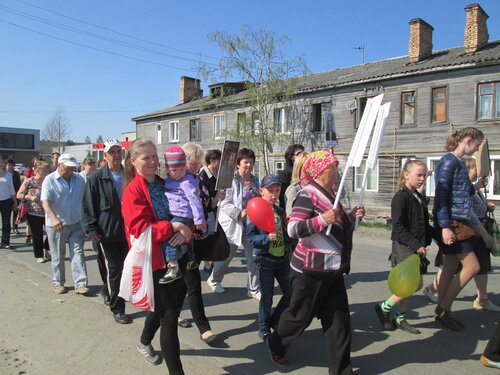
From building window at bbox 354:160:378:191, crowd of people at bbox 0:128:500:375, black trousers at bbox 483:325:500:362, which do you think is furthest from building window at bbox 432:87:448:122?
black trousers at bbox 483:325:500:362

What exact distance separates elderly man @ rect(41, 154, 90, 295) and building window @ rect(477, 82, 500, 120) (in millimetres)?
16462

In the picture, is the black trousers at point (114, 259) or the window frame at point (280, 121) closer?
the black trousers at point (114, 259)

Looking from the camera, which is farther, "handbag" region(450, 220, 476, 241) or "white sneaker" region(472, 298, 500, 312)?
"white sneaker" region(472, 298, 500, 312)

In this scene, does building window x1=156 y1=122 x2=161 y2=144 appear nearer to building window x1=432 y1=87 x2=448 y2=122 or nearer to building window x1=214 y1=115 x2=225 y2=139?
building window x1=214 y1=115 x2=225 y2=139

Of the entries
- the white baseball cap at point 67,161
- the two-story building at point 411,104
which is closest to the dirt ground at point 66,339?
the white baseball cap at point 67,161

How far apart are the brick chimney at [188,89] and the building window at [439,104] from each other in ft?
68.0

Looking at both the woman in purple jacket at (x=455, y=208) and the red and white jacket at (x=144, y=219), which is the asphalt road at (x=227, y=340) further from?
the red and white jacket at (x=144, y=219)

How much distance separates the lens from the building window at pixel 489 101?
53.2ft

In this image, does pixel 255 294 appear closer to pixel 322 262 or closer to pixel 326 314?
pixel 326 314

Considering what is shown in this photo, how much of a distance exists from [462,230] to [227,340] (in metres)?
2.73

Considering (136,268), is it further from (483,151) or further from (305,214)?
(483,151)

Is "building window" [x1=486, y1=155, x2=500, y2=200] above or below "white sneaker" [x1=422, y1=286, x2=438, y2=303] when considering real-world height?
above

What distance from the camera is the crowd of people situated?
3.16m

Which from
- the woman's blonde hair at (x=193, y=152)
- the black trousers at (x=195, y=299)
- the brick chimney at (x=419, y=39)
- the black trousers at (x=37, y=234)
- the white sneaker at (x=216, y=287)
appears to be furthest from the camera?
the brick chimney at (x=419, y=39)
